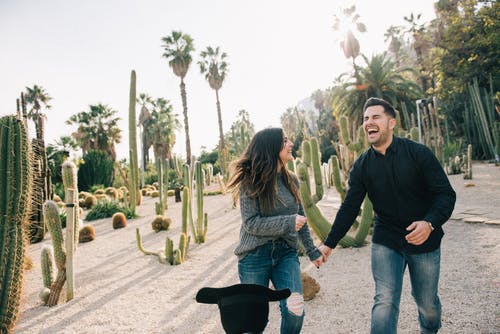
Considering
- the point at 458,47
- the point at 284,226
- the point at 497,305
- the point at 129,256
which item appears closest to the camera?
the point at 284,226

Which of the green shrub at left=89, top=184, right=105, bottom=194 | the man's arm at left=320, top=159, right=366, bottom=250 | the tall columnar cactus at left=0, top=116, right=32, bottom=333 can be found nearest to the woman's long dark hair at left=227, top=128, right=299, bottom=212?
the man's arm at left=320, top=159, right=366, bottom=250

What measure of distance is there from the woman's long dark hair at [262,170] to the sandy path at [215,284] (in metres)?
1.81

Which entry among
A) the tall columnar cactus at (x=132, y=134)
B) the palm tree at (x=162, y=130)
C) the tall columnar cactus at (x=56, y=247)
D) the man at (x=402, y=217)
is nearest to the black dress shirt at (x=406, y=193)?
the man at (x=402, y=217)

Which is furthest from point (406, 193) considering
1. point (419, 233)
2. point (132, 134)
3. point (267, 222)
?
point (132, 134)

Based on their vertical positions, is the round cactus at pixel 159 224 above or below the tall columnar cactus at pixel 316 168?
below

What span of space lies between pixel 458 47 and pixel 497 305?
17.5m

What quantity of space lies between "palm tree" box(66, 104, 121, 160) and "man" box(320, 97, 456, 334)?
1176 inches

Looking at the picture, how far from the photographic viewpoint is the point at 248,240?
7.14 feet

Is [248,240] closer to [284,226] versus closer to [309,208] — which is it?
[284,226]

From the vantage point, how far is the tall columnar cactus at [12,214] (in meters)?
3.45

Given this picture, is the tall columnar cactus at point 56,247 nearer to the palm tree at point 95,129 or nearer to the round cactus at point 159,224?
the round cactus at point 159,224

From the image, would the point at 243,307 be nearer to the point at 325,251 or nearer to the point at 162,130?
the point at 325,251

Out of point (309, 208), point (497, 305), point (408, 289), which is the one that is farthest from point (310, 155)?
point (497, 305)

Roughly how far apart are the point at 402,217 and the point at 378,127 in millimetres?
588
